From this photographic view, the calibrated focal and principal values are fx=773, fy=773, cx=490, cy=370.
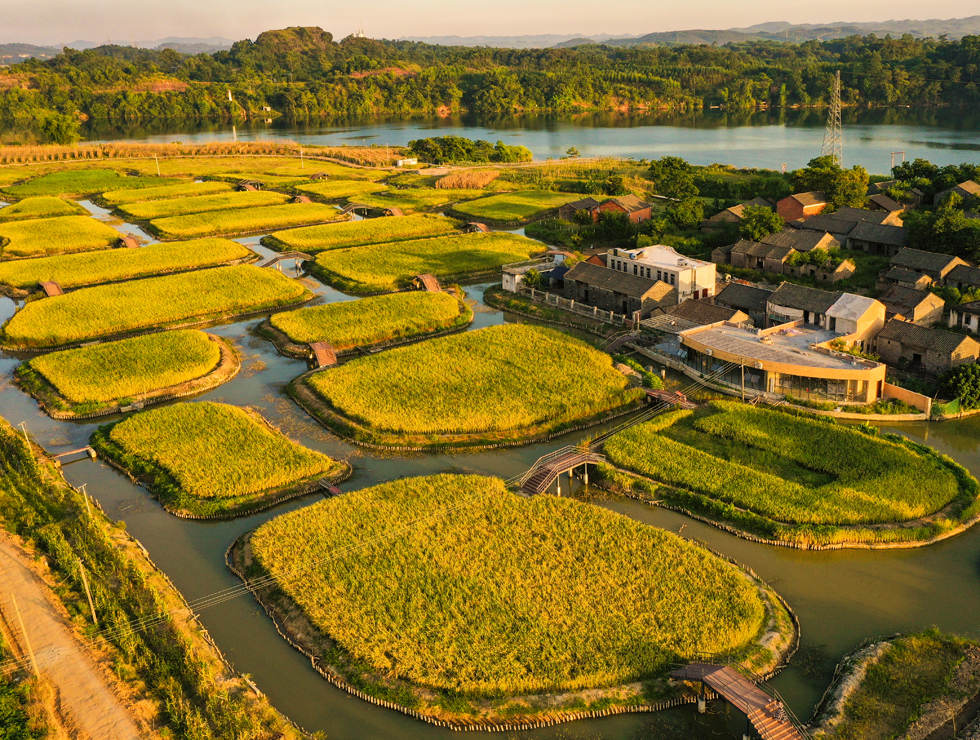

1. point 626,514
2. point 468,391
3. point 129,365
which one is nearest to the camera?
point 626,514

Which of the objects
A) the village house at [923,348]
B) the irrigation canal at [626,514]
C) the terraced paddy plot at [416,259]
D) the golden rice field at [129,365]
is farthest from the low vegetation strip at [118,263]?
the village house at [923,348]

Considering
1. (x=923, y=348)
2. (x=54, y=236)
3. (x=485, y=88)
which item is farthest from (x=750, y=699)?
(x=485, y=88)

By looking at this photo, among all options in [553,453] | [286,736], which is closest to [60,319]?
[553,453]

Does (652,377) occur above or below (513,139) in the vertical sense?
below

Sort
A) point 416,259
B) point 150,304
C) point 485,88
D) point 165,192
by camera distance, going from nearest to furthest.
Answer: point 150,304 < point 416,259 < point 165,192 < point 485,88

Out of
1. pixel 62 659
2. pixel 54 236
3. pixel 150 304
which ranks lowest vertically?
pixel 62 659

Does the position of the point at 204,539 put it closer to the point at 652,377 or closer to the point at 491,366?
the point at 491,366

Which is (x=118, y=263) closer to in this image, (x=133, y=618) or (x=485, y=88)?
(x=133, y=618)

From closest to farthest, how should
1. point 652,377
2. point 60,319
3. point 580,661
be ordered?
point 580,661
point 652,377
point 60,319
